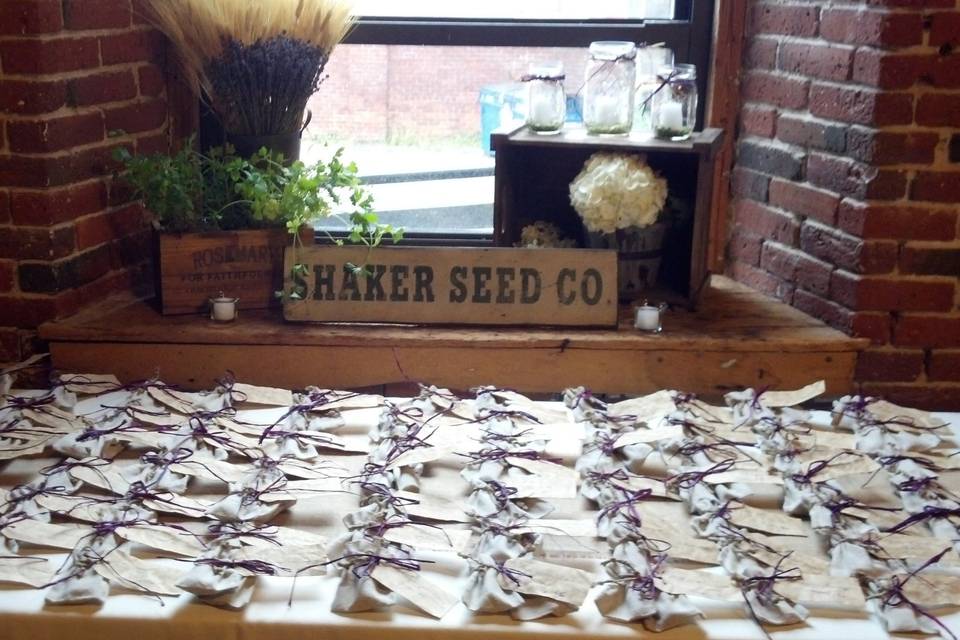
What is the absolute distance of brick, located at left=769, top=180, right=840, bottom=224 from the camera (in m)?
2.12

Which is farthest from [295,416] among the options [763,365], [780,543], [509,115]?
[509,115]

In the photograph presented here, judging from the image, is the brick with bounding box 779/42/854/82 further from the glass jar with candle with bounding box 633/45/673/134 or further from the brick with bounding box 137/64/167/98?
the brick with bounding box 137/64/167/98

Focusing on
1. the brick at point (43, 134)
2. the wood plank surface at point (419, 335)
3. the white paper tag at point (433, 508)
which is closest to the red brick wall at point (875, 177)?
the wood plank surface at point (419, 335)

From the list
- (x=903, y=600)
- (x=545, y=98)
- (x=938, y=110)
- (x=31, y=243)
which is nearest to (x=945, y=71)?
(x=938, y=110)

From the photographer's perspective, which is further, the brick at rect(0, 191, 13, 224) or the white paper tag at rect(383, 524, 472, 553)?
the brick at rect(0, 191, 13, 224)

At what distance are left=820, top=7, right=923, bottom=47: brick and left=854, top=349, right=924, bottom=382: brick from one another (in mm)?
571

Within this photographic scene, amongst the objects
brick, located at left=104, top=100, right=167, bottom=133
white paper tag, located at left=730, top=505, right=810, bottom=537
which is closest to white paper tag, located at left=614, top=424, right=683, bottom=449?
white paper tag, located at left=730, top=505, right=810, bottom=537

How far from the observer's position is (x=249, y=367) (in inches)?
80.0

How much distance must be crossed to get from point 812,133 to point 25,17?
149cm

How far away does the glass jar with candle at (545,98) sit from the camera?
2186 mm

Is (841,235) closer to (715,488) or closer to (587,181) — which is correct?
(587,181)

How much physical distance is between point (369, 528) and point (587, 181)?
107 centimetres

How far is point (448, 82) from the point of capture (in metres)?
2.48

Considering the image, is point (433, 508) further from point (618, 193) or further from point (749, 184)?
point (749, 184)
